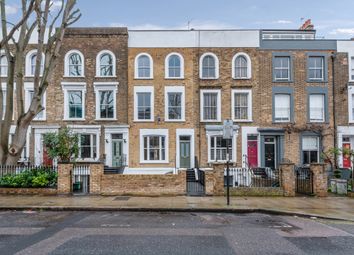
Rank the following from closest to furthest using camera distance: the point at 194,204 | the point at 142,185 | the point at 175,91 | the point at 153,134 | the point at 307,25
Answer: the point at 194,204, the point at 142,185, the point at 153,134, the point at 175,91, the point at 307,25

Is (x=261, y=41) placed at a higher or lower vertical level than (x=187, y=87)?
higher

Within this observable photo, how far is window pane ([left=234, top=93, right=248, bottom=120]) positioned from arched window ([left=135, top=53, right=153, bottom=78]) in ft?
22.0

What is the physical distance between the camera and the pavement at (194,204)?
1363 cm

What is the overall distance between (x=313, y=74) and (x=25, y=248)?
25168 mm

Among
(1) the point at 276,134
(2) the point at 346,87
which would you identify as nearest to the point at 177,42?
(1) the point at 276,134

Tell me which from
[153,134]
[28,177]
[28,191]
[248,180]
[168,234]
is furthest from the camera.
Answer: [153,134]

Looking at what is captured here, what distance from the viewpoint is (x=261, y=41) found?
2792 cm

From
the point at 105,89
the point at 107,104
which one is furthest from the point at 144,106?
the point at 105,89

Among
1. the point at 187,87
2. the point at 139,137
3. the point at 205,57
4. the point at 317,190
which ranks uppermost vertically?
the point at 205,57

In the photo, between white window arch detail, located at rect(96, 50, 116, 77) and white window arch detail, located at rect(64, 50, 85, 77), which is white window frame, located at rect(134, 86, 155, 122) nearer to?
white window arch detail, located at rect(96, 50, 116, 77)

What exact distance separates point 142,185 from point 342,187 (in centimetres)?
1010

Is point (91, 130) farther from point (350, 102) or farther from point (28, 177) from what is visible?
point (350, 102)

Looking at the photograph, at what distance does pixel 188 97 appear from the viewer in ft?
90.6

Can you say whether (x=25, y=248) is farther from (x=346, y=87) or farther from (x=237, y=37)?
(x=346, y=87)
